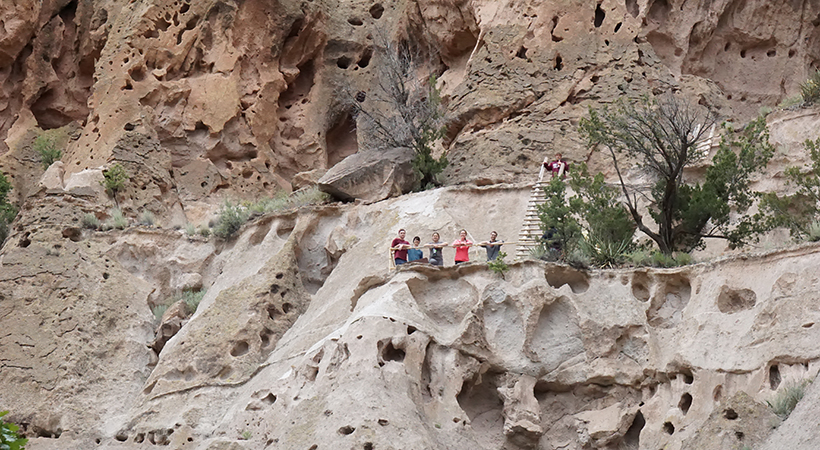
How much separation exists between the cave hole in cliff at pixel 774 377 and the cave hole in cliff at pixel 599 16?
1302 cm

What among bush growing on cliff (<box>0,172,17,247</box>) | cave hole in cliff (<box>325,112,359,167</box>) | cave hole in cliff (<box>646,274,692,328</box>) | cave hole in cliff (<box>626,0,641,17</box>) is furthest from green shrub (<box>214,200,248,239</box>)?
cave hole in cliff (<box>626,0,641,17</box>)

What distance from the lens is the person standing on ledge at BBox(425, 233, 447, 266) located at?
22.0 metres

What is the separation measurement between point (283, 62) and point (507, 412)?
1583 cm

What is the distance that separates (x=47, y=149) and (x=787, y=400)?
21.3 m

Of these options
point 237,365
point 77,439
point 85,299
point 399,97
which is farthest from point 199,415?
point 399,97

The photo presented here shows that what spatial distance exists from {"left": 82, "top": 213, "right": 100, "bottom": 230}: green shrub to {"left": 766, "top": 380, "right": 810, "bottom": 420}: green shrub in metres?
15.3

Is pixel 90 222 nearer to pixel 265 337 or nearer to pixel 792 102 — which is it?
pixel 265 337

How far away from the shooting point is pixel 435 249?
73.2 feet

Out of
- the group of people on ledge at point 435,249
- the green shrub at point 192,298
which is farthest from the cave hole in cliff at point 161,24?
the group of people on ledge at point 435,249

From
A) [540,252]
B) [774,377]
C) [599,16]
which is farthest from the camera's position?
[599,16]

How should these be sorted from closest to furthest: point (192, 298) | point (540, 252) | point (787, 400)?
point (787, 400) → point (540, 252) → point (192, 298)

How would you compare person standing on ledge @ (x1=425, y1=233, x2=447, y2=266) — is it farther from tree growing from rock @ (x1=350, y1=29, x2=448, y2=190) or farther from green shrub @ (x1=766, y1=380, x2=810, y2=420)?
green shrub @ (x1=766, y1=380, x2=810, y2=420)

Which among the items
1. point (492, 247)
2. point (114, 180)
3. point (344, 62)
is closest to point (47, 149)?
point (114, 180)

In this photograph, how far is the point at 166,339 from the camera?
82.1ft
